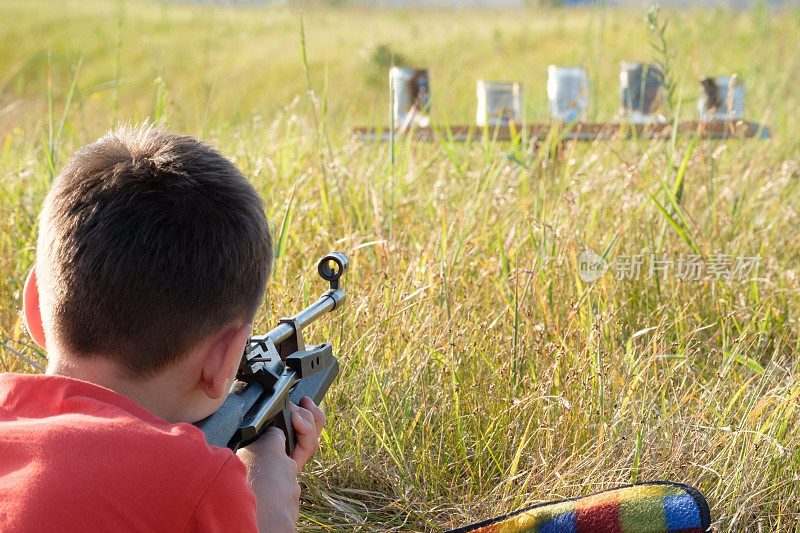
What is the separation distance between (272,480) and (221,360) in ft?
0.61

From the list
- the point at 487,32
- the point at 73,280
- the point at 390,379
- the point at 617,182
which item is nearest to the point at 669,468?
the point at 390,379

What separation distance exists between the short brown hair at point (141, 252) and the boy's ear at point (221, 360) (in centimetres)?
2

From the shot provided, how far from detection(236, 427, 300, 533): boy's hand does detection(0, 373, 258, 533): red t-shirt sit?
6.1 inches

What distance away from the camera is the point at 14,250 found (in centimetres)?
219

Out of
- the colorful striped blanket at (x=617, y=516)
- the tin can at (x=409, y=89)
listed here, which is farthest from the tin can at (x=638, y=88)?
the colorful striped blanket at (x=617, y=516)

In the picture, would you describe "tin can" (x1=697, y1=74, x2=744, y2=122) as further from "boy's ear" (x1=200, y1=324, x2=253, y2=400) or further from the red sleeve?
the red sleeve

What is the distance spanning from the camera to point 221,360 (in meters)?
0.95

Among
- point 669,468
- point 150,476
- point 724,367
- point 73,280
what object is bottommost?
point 669,468

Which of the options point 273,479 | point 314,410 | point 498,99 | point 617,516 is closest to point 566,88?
point 498,99

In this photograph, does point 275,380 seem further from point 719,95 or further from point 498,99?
point 719,95

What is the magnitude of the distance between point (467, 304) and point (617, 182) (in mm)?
1077

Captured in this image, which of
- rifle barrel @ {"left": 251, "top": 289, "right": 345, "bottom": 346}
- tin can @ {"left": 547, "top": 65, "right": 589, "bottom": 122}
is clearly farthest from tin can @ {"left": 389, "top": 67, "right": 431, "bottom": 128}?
rifle barrel @ {"left": 251, "top": 289, "right": 345, "bottom": 346}

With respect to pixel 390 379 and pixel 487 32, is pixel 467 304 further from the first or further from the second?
pixel 487 32

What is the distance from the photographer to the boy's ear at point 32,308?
1.07m
